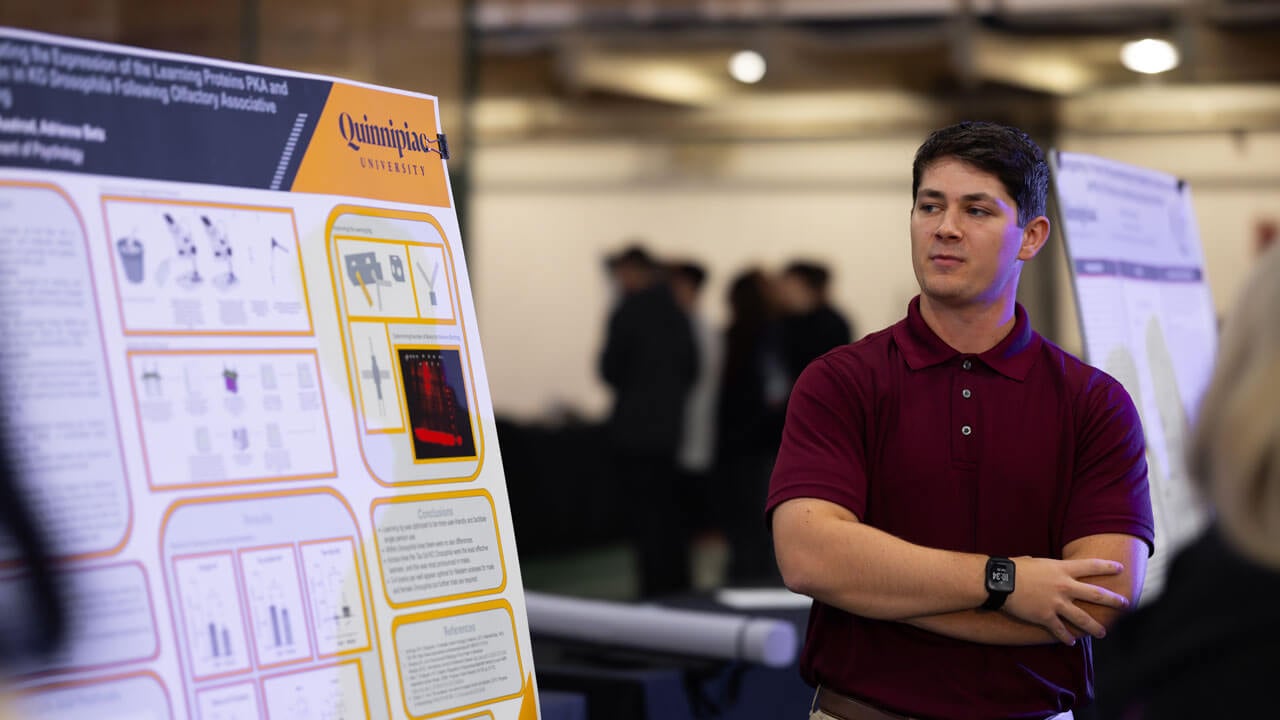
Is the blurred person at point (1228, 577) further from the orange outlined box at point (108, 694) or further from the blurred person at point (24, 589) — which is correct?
the orange outlined box at point (108, 694)

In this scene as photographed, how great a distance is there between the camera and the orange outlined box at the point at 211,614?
1.54 meters

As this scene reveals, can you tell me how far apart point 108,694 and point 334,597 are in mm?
302

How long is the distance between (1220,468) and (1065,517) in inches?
33.6

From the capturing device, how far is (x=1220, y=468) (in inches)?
43.6

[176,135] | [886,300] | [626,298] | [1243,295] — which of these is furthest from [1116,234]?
[886,300]

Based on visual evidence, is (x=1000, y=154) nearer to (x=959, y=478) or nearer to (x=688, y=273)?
(x=959, y=478)

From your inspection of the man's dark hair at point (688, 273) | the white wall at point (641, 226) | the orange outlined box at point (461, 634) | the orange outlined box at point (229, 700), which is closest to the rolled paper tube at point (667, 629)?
the orange outlined box at point (461, 634)

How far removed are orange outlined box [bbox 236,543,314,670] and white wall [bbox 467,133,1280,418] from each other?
7227mm

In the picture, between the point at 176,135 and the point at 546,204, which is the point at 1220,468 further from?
the point at 546,204

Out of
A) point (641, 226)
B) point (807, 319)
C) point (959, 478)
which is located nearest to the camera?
point (959, 478)

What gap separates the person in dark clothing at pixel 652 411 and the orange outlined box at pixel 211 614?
168 inches

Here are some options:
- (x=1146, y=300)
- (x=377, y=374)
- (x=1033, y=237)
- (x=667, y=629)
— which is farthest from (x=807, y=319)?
(x=377, y=374)

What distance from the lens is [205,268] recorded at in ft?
5.39

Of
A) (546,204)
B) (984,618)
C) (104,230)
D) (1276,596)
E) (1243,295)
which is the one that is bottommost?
(984,618)
